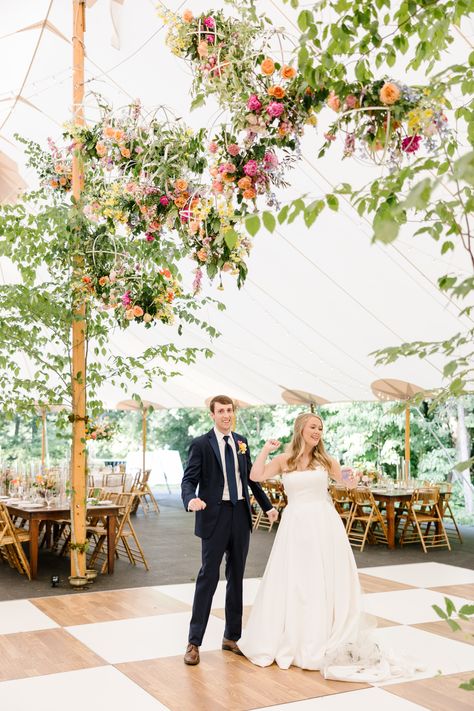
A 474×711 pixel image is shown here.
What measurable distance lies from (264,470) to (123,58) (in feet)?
14.1

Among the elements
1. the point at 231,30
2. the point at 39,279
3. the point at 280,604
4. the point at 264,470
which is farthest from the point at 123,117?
the point at 39,279

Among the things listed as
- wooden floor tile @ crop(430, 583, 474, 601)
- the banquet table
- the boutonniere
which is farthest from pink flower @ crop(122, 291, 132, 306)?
the banquet table

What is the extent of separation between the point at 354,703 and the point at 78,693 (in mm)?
1469

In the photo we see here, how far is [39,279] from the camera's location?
13.4m

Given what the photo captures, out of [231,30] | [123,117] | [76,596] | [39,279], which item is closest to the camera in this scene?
[231,30]

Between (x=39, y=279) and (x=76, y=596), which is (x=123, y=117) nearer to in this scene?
(x=76, y=596)

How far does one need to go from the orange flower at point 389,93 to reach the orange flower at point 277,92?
462mm

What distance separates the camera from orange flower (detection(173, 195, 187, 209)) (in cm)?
344

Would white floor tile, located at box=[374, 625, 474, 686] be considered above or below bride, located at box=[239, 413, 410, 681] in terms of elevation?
below

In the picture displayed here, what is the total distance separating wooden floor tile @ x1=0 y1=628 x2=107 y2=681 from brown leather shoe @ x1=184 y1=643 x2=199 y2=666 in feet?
1.68

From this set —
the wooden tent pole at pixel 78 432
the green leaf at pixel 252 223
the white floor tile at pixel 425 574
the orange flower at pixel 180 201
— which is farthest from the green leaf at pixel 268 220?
the white floor tile at pixel 425 574

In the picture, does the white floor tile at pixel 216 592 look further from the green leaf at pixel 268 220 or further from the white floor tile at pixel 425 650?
the green leaf at pixel 268 220

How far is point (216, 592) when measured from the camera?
273 inches

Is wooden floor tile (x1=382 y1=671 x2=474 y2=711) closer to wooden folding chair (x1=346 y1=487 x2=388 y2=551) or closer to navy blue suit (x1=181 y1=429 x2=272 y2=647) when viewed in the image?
navy blue suit (x1=181 y1=429 x2=272 y2=647)
